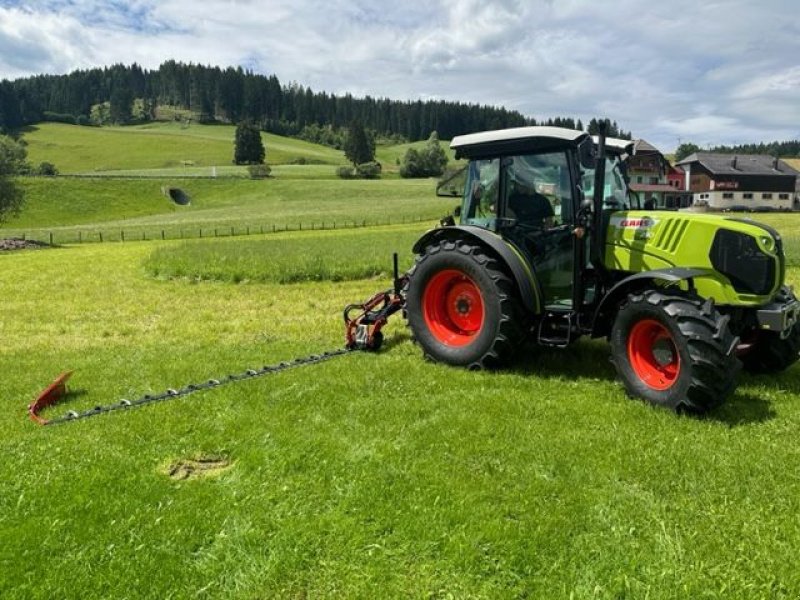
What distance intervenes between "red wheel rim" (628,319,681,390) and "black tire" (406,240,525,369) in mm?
1291

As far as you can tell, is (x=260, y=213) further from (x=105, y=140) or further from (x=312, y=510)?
(x=105, y=140)

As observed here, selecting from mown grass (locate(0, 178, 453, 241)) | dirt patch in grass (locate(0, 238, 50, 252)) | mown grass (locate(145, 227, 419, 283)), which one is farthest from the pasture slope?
mown grass (locate(0, 178, 453, 241))

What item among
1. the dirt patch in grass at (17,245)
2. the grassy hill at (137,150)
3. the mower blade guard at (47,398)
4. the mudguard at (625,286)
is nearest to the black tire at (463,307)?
the mudguard at (625,286)

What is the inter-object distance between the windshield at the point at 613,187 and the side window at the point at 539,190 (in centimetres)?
24

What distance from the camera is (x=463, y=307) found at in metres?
7.71

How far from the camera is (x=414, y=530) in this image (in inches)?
157

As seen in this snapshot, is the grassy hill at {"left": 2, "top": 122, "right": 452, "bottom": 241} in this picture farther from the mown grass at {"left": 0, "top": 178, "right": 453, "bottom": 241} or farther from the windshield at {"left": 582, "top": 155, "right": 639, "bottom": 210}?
the windshield at {"left": 582, "top": 155, "right": 639, "bottom": 210}

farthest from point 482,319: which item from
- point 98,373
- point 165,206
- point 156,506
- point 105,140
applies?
point 105,140

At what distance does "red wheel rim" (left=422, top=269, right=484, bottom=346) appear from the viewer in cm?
762

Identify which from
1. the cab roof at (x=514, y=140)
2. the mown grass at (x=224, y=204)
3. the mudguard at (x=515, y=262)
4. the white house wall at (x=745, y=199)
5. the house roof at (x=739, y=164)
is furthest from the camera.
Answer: the house roof at (x=739, y=164)

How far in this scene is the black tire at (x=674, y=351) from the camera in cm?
530

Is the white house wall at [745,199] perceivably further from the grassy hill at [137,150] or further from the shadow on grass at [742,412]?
the shadow on grass at [742,412]

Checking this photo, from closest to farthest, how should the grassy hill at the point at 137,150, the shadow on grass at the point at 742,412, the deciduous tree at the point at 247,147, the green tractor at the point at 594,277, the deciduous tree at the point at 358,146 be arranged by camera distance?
the shadow on grass at the point at 742,412 < the green tractor at the point at 594,277 < the deciduous tree at the point at 358,146 < the deciduous tree at the point at 247,147 < the grassy hill at the point at 137,150

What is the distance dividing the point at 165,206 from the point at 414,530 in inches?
3149
